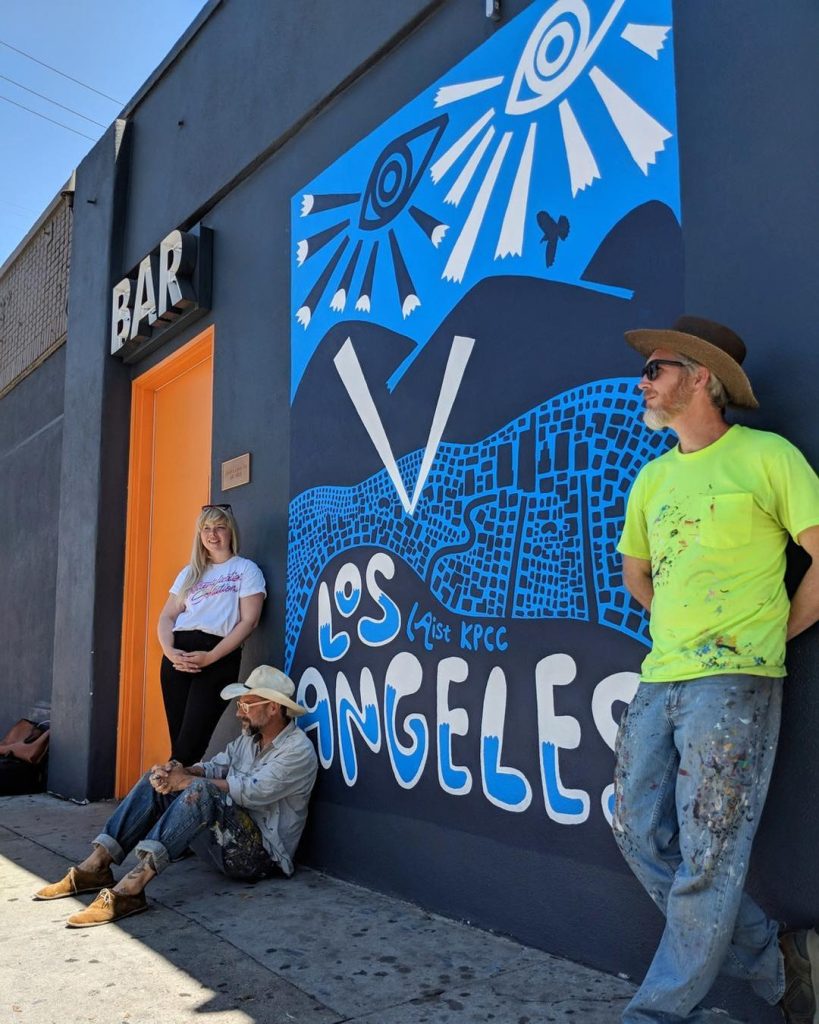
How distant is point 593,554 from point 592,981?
1.40 metres

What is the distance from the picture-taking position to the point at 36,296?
30.2ft

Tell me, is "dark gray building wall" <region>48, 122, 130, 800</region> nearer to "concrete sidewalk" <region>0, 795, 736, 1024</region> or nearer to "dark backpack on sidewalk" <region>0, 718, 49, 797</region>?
"dark backpack on sidewalk" <region>0, 718, 49, 797</region>

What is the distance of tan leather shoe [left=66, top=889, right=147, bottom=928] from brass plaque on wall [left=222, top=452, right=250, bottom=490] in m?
2.38

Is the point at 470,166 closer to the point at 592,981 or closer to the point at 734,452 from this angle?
the point at 734,452

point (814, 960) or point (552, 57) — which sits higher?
point (552, 57)

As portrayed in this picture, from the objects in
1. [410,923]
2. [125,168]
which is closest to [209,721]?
[410,923]

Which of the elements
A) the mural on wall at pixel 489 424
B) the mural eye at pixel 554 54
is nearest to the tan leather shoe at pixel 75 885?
the mural on wall at pixel 489 424

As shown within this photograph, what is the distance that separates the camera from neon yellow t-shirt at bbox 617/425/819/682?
8.07 ft

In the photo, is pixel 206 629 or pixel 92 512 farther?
pixel 92 512

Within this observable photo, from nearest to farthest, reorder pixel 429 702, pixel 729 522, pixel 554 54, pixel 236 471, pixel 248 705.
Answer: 1. pixel 729 522
2. pixel 554 54
3. pixel 429 702
4. pixel 248 705
5. pixel 236 471

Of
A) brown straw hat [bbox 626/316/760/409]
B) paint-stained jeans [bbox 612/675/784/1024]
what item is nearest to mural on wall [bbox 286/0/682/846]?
brown straw hat [bbox 626/316/760/409]

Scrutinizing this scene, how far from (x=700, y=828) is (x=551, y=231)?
225 centimetres

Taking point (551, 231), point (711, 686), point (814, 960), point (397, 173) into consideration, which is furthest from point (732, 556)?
point (397, 173)

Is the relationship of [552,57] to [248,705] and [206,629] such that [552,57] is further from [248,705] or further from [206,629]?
[206,629]
